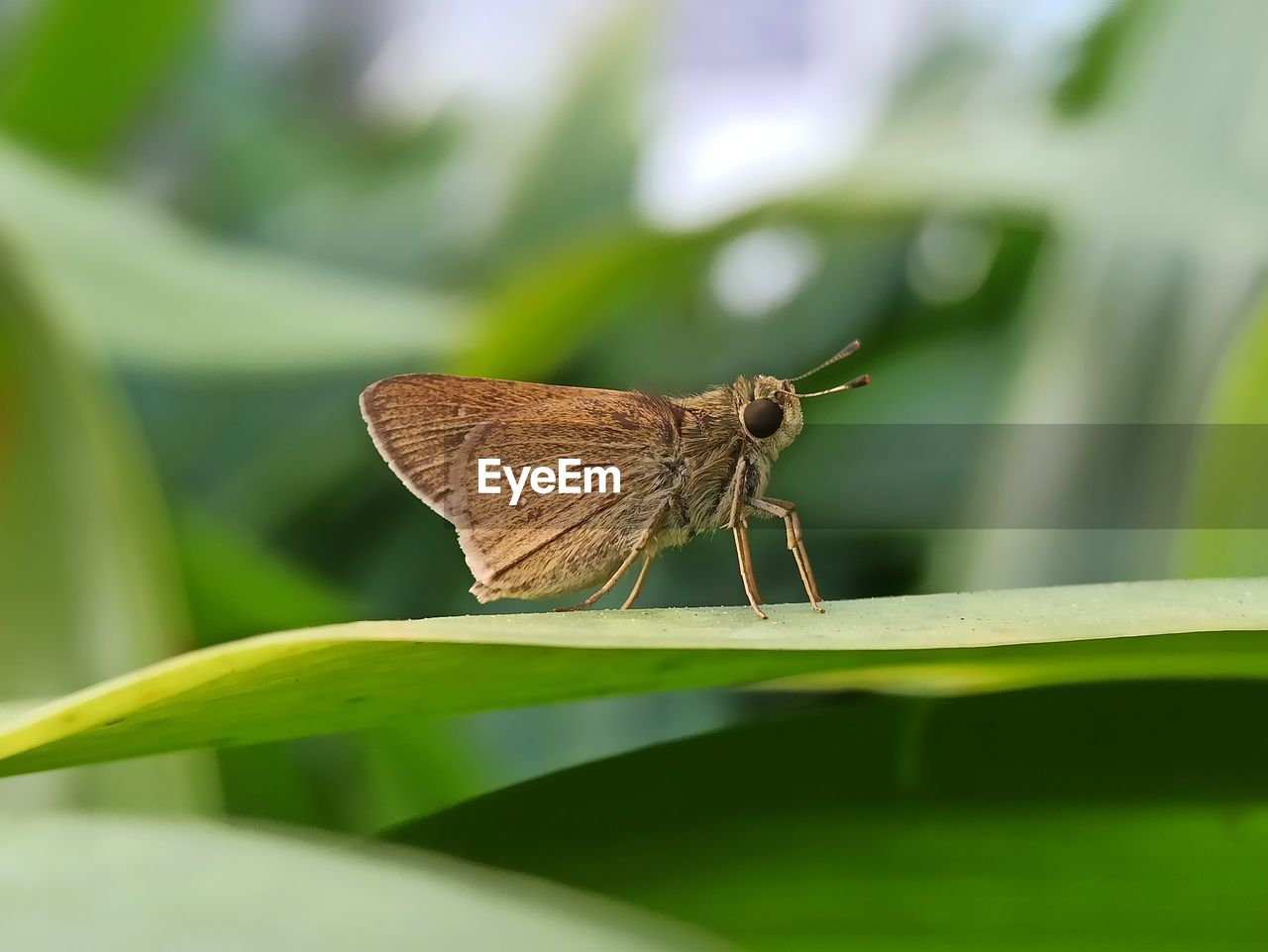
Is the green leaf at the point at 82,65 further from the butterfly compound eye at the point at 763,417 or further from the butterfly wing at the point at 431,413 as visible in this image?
the butterfly compound eye at the point at 763,417

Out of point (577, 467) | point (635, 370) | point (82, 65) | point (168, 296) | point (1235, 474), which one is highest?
point (82, 65)

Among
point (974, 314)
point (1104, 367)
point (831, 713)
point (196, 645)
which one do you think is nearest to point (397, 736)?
point (196, 645)

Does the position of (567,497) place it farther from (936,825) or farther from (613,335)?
(613,335)

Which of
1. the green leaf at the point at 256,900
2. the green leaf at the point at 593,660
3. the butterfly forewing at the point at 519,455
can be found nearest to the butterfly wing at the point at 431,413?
the butterfly forewing at the point at 519,455

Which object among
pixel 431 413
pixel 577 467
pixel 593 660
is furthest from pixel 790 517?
pixel 593 660

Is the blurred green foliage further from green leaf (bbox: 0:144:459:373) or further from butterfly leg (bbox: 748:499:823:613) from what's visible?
butterfly leg (bbox: 748:499:823:613)

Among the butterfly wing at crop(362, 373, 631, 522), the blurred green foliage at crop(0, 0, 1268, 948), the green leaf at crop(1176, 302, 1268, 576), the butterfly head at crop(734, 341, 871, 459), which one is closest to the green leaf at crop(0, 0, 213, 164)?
the blurred green foliage at crop(0, 0, 1268, 948)
